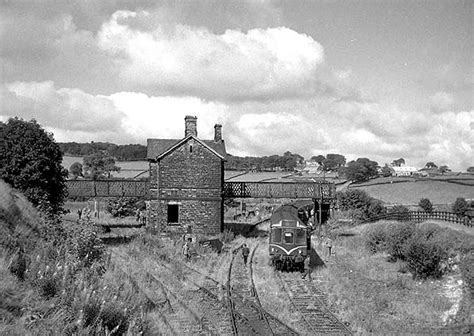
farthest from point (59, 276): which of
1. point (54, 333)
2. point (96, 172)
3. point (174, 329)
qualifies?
point (96, 172)

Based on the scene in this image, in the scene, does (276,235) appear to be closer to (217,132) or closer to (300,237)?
(300,237)

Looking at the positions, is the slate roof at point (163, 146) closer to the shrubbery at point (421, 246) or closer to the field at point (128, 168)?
the shrubbery at point (421, 246)

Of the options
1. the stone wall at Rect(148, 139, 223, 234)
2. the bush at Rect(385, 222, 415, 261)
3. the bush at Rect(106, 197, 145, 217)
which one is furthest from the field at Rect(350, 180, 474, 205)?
the stone wall at Rect(148, 139, 223, 234)

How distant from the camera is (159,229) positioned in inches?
1278

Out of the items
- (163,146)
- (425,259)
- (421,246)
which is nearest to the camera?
(425,259)

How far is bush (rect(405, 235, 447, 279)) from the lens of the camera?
21.5 metres

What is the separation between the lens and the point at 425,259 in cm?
2155

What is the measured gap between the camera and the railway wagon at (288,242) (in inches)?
915

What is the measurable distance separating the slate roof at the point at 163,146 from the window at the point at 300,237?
1133cm

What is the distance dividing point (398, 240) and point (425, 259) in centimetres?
447

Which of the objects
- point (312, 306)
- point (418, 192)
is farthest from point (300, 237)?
point (418, 192)

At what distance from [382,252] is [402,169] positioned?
131758 mm

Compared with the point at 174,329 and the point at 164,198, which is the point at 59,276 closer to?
the point at 174,329

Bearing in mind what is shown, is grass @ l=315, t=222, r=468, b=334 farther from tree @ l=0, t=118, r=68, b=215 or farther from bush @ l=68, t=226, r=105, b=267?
tree @ l=0, t=118, r=68, b=215
